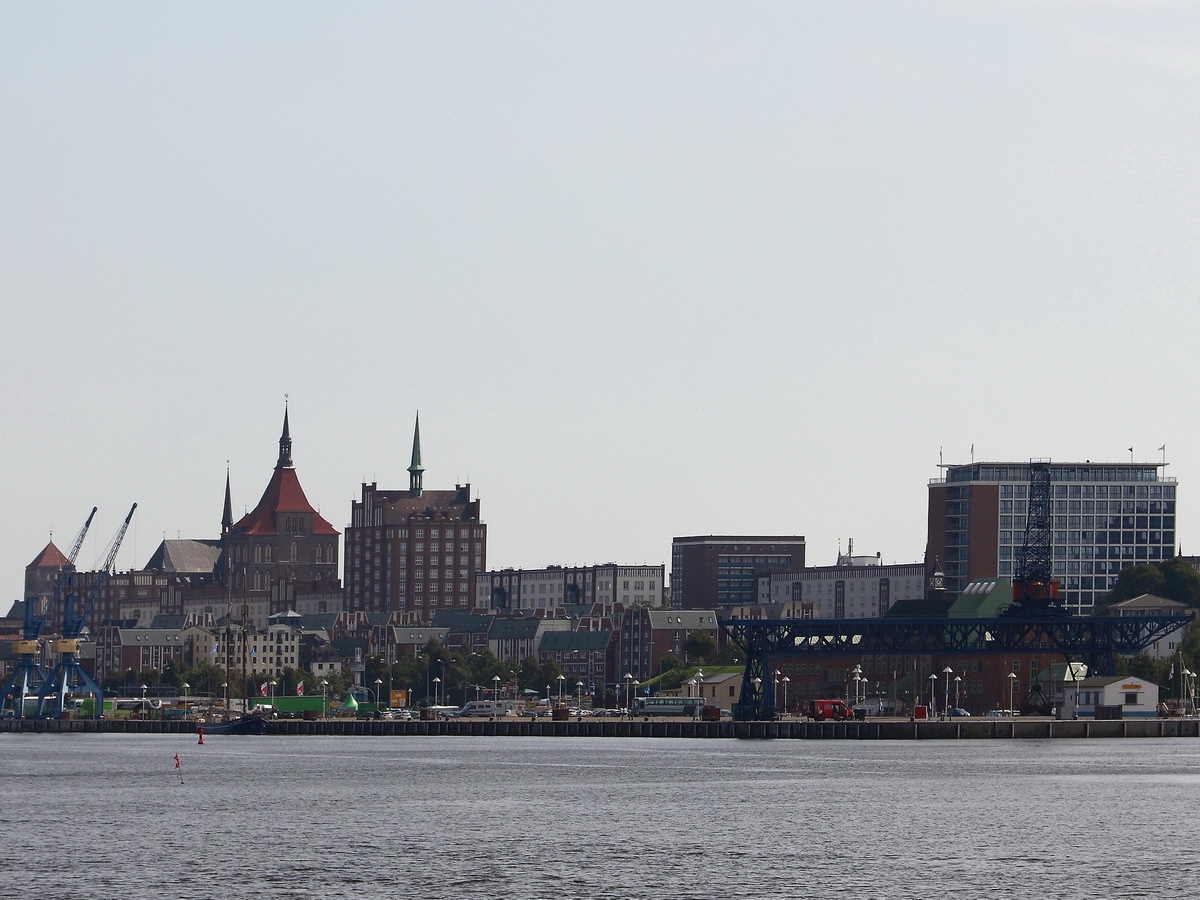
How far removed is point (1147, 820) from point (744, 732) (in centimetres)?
9204

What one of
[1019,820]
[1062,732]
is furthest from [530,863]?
[1062,732]

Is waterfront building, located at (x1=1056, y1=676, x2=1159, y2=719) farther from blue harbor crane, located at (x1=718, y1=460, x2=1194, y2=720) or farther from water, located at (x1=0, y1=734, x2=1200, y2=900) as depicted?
water, located at (x1=0, y1=734, x2=1200, y2=900)

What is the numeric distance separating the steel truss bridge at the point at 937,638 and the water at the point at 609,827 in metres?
33.5

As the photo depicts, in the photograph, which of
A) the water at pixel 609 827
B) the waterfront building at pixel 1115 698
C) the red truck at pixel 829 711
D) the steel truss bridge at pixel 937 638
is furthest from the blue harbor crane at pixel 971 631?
the water at pixel 609 827

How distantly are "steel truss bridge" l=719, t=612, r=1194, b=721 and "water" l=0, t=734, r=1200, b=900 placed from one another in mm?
33521

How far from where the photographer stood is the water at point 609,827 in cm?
7600

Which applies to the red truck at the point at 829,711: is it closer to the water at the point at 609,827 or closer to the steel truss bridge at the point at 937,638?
the steel truss bridge at the point at 937,638

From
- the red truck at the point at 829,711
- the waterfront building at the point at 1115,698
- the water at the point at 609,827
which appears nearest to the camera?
the water at the point at 609,827

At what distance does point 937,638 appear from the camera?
191875 mm

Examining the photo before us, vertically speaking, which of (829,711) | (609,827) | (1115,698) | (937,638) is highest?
(937,638)

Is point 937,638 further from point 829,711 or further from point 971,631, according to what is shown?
point 829,711

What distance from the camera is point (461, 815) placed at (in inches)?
3991

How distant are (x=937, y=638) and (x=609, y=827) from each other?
10043cm

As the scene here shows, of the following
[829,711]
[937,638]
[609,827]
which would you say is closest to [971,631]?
[937,638]
